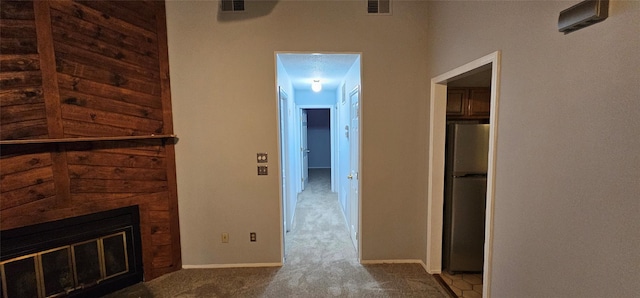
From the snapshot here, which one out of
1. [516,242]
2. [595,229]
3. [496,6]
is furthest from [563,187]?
[496,6]

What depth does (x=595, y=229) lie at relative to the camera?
1061mm

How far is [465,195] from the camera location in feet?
8.45

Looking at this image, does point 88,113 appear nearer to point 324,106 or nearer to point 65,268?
point 65,268

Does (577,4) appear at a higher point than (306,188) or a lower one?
higher

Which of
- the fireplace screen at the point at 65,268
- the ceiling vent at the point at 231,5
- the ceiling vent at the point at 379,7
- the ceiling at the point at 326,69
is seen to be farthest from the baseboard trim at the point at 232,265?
the ceiling vent at the point at 379,7

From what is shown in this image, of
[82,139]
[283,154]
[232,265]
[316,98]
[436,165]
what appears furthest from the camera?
[316,98]

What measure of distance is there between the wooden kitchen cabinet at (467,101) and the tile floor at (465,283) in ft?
5.49

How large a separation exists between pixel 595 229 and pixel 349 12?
243 centimetres

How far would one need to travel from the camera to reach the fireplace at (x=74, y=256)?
1.95m

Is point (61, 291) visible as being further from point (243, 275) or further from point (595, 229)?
point (595, 229)

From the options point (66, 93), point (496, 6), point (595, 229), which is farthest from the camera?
point (66, 93)

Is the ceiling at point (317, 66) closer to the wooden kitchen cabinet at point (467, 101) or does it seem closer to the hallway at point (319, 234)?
the wooden kitchen cabinet at point (467, 101)

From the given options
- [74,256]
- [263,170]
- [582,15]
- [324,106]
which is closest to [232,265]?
[263,170]

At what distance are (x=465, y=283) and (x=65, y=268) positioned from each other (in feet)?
11.7
